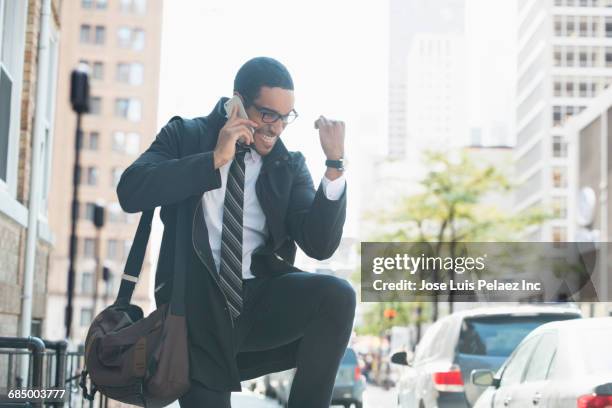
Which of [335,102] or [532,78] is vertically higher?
[532,78]

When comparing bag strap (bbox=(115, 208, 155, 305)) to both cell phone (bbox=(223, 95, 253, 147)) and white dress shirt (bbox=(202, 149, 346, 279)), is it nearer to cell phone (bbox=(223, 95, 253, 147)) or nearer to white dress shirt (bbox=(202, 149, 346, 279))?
white dress shirt (bbox=(202, 149, 346, 279))

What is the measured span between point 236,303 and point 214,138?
1.69 ft

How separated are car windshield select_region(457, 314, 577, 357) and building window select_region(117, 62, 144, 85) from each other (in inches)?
2731

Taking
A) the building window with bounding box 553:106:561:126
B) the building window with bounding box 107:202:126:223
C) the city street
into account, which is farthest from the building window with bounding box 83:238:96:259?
the city street

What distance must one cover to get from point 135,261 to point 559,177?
89.1 m

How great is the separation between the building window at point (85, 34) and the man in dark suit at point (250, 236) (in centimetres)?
7241

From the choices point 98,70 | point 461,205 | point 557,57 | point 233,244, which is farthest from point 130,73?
point 233,244

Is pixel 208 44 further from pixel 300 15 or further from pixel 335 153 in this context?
pixel 335 153

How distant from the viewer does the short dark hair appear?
3.34 metres

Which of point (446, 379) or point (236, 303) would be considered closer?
point (236, 303)

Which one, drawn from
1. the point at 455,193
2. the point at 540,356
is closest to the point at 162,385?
the point at 540,356

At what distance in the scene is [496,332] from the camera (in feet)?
30.6

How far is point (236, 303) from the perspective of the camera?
10.3ft

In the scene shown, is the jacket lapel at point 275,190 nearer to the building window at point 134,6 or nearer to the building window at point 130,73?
the building window at point 134,6
